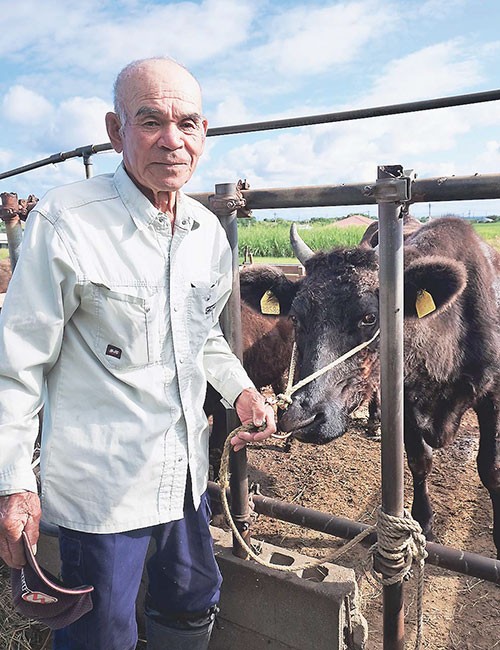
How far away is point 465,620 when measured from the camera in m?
2.77

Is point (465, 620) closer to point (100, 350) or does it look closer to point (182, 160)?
point (100, 350)

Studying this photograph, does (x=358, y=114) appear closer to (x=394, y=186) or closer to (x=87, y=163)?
(x=394, y=186)

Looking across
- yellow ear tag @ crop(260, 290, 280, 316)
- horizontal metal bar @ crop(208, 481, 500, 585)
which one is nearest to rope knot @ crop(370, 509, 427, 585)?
horizontal metal bar @ crop(208, 481, 500, 585)

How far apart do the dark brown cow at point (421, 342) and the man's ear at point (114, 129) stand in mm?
1341

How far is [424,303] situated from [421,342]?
571 millimetres

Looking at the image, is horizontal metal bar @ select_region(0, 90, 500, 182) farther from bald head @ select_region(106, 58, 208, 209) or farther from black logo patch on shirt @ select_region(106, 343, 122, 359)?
black logo patch on shirt @ select_region(106, 343, 122, 359)

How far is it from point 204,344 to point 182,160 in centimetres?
64

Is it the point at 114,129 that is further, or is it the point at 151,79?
the point at 114,129

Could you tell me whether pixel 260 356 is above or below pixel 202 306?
below

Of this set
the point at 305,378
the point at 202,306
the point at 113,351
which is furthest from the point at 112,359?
the point at 305,378

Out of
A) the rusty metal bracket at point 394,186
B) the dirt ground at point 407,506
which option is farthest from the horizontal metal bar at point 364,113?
the dirt ground at point 407,506

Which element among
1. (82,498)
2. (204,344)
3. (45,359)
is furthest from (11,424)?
(204,344)

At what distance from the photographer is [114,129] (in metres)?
1.80

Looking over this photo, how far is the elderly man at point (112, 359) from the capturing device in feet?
5.07
